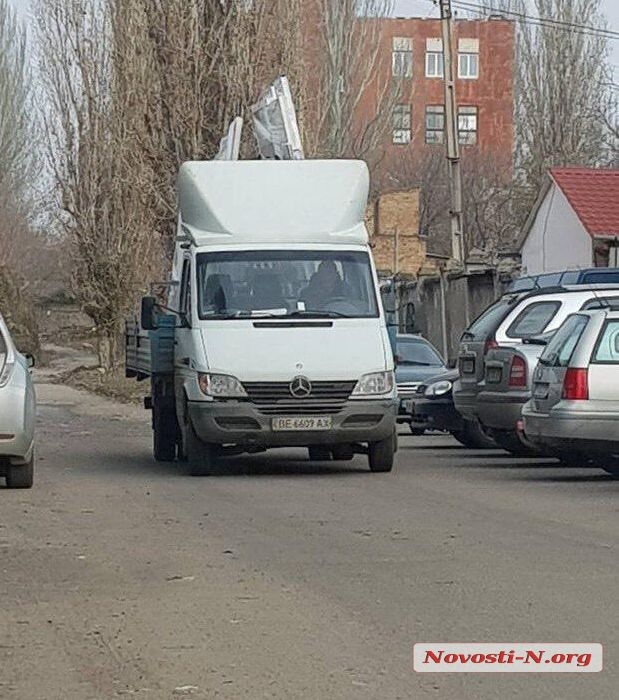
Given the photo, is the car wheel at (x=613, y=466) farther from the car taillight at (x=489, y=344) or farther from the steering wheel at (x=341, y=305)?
the steering wheel at (x=341, y=305)

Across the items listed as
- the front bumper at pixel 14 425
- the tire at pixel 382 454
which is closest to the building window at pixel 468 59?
the tire at pixel 382 454

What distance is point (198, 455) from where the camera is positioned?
53.6 feet

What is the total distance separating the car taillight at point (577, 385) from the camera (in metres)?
14.9

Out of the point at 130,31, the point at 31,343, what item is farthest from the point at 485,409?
the point at 31,343

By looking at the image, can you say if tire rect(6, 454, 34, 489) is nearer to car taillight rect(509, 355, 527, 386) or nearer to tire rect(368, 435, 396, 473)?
tire rect(368, 435, 396, 473)

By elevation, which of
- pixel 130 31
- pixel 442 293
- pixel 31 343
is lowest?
pixel 31 343

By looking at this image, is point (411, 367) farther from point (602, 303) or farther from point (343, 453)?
Result: point (602, 303)

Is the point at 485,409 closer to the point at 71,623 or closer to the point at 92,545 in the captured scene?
the point at 92,545

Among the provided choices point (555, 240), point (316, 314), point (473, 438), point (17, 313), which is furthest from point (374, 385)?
point (17, 313)

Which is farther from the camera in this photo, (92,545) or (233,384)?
(233,384)

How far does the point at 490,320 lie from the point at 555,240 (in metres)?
17.4

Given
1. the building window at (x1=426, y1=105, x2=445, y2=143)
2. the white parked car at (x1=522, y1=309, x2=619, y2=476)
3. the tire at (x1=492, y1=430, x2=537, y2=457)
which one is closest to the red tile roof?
the tire at (x1=492, y1=430, x2=537, y2=457)

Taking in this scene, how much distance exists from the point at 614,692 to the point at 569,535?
4.91 meters

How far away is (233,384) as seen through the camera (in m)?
15.5
